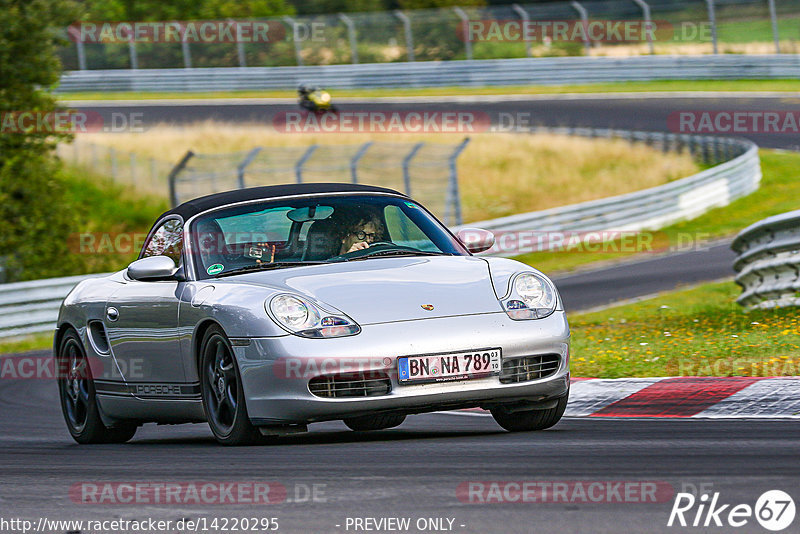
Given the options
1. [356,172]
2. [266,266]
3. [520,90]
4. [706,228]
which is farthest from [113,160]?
[266,266]

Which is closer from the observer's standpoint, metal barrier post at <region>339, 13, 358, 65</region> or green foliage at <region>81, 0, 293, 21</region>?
metal barrier post at <region>339, 13, 358, 65</region>

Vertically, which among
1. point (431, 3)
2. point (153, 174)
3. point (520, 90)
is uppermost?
point (431, 3)

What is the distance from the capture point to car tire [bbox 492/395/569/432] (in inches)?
270

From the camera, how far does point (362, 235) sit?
7.32m

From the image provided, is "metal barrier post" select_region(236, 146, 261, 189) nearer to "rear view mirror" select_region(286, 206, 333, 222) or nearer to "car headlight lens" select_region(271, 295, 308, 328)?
"rear view mirror" select_region(286, 206, 333, 222)

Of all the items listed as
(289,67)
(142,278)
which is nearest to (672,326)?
(142,278)

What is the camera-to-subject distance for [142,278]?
713 cm

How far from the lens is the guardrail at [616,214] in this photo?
18234 millimetres

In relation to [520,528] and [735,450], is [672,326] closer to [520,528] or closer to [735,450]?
[735,450]

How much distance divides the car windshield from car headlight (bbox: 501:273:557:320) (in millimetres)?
721

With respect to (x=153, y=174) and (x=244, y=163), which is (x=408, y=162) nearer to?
(x=244, y=163)

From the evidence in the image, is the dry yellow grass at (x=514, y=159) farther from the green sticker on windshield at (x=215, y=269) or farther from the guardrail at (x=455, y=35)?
the green sticker on windshield at (x=215, y=269)

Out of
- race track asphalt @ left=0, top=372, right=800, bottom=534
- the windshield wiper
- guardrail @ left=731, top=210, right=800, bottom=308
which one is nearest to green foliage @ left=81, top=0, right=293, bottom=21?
guardrail @ left=731, top=210, right=800, bottom=308

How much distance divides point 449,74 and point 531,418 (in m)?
36.1
